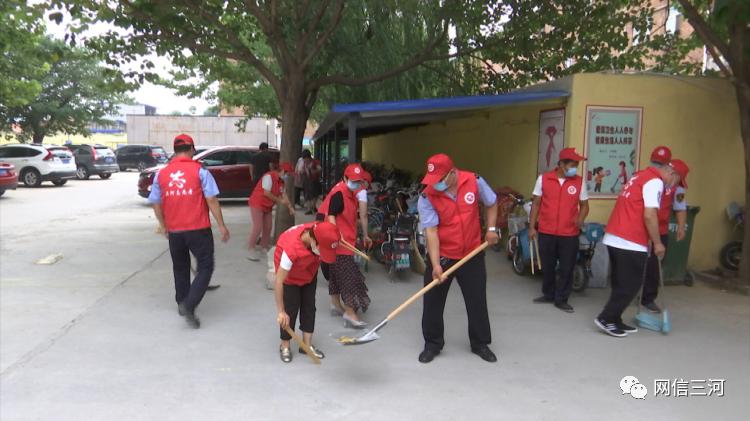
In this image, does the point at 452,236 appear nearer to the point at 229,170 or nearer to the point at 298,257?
the point at 298,257

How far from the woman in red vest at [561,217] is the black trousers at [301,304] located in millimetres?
2659

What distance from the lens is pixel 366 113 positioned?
6.97 metres

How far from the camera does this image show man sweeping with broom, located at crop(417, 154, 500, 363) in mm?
4137

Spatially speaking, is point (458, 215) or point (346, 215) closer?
point (458, 215)

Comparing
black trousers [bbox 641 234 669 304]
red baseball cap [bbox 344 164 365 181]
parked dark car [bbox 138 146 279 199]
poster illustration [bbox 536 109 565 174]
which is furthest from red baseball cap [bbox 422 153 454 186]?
parked dark car [bbox 138 146 279 199]

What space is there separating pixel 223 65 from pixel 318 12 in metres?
5.19

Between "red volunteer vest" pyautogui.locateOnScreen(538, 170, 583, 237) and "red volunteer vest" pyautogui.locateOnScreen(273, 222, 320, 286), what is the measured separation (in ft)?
8.80

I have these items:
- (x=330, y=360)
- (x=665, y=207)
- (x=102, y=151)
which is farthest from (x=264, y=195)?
(x=102, y=151)

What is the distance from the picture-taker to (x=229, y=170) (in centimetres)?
1533

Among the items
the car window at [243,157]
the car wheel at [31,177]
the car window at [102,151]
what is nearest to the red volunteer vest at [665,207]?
the car window at [243,157]

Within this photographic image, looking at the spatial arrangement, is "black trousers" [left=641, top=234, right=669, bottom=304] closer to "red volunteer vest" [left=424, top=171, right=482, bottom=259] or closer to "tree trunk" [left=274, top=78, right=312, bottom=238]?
"red volunteer vest" [left=424, top=171, right=482, bottom=259]

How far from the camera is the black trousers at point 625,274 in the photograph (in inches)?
188

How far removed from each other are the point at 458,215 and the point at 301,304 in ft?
4.45

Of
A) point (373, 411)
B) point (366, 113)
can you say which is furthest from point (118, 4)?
point (373, 411)
